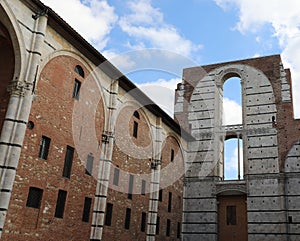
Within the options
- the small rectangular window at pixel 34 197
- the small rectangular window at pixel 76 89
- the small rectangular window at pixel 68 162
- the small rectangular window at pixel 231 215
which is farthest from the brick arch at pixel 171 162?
the small rectangular window at pixel 34 197

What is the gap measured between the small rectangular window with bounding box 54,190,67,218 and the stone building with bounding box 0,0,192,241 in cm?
4

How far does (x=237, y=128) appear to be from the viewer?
2416 cm

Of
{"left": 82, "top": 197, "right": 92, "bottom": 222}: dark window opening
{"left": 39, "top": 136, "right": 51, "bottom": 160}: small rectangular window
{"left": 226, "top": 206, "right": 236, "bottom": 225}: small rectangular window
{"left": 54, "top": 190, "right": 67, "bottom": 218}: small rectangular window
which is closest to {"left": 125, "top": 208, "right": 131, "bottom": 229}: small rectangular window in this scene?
{"left": 82, "top": 197, "right": 92, "bottom": 222}: dark window opening

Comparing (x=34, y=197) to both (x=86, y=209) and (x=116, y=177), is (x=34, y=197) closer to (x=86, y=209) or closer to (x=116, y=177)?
(x=86, y=209)

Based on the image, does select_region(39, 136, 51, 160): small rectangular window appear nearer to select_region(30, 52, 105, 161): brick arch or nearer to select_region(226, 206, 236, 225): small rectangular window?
select_region(30, 52, 105, 161): brick arch

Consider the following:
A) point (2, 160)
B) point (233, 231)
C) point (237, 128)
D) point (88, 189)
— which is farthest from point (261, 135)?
point (2, 160)

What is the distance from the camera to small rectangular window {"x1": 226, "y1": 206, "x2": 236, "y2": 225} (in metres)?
22.3

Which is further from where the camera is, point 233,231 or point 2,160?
point 233,231

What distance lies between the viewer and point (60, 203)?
1351cm

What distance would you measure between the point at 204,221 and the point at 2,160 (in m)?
15.3

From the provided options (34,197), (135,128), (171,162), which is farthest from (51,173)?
(171,162)

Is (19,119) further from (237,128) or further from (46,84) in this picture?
(237,128)

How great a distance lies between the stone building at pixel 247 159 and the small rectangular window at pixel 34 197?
1327 centimetres

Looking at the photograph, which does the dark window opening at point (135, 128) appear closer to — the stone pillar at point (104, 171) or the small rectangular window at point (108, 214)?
the stone pillar at point (104, 171)
